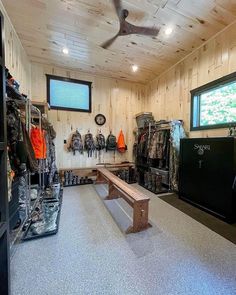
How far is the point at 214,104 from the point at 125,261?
3.19 metres

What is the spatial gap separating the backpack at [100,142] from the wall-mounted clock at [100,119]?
352 mm

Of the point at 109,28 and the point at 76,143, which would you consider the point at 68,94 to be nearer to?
the point at 76,143

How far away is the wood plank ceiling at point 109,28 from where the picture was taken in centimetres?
240

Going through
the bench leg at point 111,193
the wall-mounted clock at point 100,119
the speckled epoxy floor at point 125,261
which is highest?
the wall-mounted clock at point 100,119

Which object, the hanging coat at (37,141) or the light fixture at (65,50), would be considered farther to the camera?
the light fixture at (65,50)

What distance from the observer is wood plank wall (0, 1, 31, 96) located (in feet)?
8.73

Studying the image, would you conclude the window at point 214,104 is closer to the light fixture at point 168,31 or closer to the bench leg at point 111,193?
the light fixture at point 168,31

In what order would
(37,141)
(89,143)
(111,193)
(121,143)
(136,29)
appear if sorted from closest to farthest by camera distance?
1. (136,29)
2. (37,141)
3. (111,193)
4. (89,143)
5. (121,143)

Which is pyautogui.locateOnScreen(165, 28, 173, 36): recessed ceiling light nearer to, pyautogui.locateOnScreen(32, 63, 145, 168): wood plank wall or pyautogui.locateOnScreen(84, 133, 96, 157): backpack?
pyautogui.locateOnScreen(32, 63, 145, 168): wood plank wall

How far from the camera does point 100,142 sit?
16.2ft

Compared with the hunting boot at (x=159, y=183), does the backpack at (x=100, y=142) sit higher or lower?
higher

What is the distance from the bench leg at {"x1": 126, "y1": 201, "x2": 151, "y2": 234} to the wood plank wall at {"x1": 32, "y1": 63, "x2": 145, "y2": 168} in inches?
117

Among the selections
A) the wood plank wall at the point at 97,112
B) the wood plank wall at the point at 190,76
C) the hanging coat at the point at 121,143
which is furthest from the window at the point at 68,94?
the wood plank wall at the point at 190,76

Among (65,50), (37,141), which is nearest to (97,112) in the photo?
(65,50)
